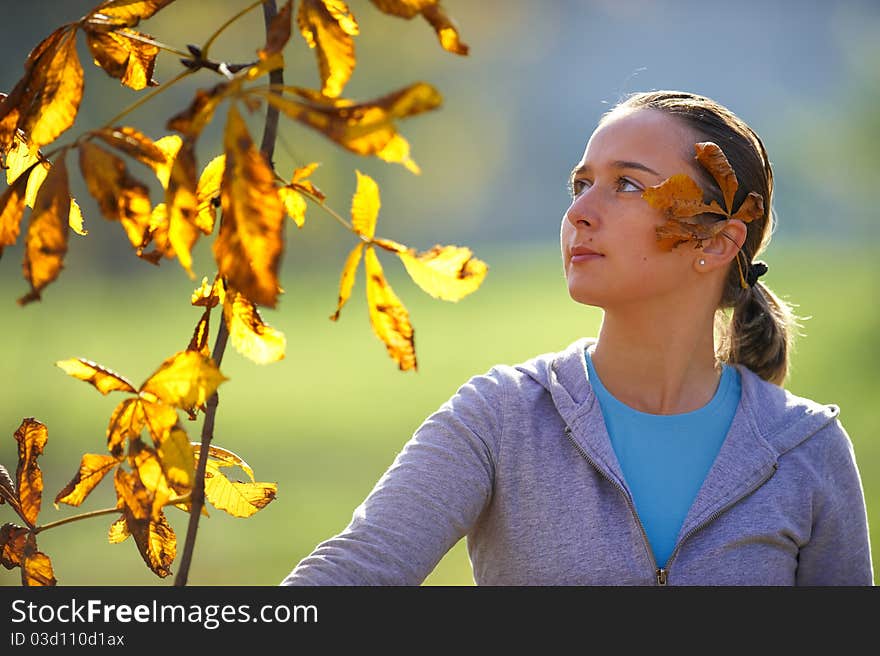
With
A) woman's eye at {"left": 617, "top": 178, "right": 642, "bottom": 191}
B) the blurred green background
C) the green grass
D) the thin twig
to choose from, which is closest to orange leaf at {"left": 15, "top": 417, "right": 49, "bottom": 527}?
the thin twig

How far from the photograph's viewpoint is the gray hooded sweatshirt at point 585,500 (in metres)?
0.80

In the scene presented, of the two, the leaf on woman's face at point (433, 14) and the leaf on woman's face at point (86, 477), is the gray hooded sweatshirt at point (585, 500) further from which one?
the leaf on woman's face at point (433, 14)

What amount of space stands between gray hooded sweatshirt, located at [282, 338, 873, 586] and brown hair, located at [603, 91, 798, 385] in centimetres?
18

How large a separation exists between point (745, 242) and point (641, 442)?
274mm

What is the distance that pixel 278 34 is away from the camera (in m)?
0.43

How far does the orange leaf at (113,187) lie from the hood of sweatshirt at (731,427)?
491 millimetres

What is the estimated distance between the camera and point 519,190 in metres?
8.61

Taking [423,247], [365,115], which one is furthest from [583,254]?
[423,247]

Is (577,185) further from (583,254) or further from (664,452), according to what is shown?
(664,452)

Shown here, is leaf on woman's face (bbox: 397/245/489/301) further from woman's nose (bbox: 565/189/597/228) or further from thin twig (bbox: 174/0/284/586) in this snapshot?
woman's nose (bbox: 565/189/597/228)

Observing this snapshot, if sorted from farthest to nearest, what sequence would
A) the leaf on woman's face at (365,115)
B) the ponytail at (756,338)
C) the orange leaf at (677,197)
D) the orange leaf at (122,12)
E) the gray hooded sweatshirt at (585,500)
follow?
the ponytail at (756,338) → the gray hooded sweatshirt at (585,500) → the orange leaf at (677,197) → the orange leaf at (122,12) → the leaf on woman's face at (365,115)

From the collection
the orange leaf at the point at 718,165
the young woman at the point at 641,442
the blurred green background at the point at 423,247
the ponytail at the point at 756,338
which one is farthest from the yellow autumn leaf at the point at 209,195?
the blurred green background at the point at 423,247
